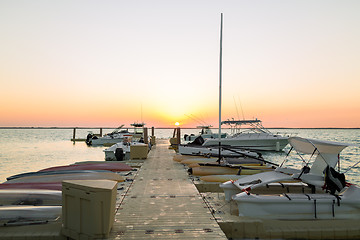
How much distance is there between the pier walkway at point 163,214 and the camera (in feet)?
18.6

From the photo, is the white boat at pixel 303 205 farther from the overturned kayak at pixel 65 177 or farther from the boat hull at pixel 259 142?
the boat hull at pixel 259 142

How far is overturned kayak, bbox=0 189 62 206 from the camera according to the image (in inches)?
299

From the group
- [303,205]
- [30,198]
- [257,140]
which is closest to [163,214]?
[303,205]

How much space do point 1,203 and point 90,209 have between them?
4135mm

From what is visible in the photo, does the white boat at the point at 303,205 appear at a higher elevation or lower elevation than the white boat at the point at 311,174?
lower

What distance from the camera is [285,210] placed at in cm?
718

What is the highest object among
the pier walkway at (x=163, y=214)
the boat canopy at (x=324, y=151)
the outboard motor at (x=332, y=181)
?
the boat canopy at (x=324, y=151)

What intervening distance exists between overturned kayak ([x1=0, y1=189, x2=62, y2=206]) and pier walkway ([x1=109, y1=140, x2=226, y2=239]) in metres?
1.87

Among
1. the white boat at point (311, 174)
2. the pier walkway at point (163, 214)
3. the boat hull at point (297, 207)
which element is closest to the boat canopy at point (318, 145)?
the white boat at point (311, 174)

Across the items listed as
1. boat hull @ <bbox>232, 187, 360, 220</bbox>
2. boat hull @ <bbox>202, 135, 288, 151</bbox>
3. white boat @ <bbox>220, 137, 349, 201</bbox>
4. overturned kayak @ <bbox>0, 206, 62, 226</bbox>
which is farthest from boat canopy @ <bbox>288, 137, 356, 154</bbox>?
boat hull @ <bbox>202, 135, 288, 151</bbox>

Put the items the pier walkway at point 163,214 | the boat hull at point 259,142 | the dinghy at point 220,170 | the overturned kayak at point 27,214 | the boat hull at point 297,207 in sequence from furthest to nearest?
the boat hull at point 259,142 < the dinghy at point 220,170 < the boat hull at point 297,207 < the overturned kayak at point 27,214 < the pier walkway at point 163,214

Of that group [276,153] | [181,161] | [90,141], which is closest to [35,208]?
[181,161]

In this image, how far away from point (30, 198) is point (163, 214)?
3924 millimetres

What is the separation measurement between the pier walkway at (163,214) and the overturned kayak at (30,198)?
187 centimetres
